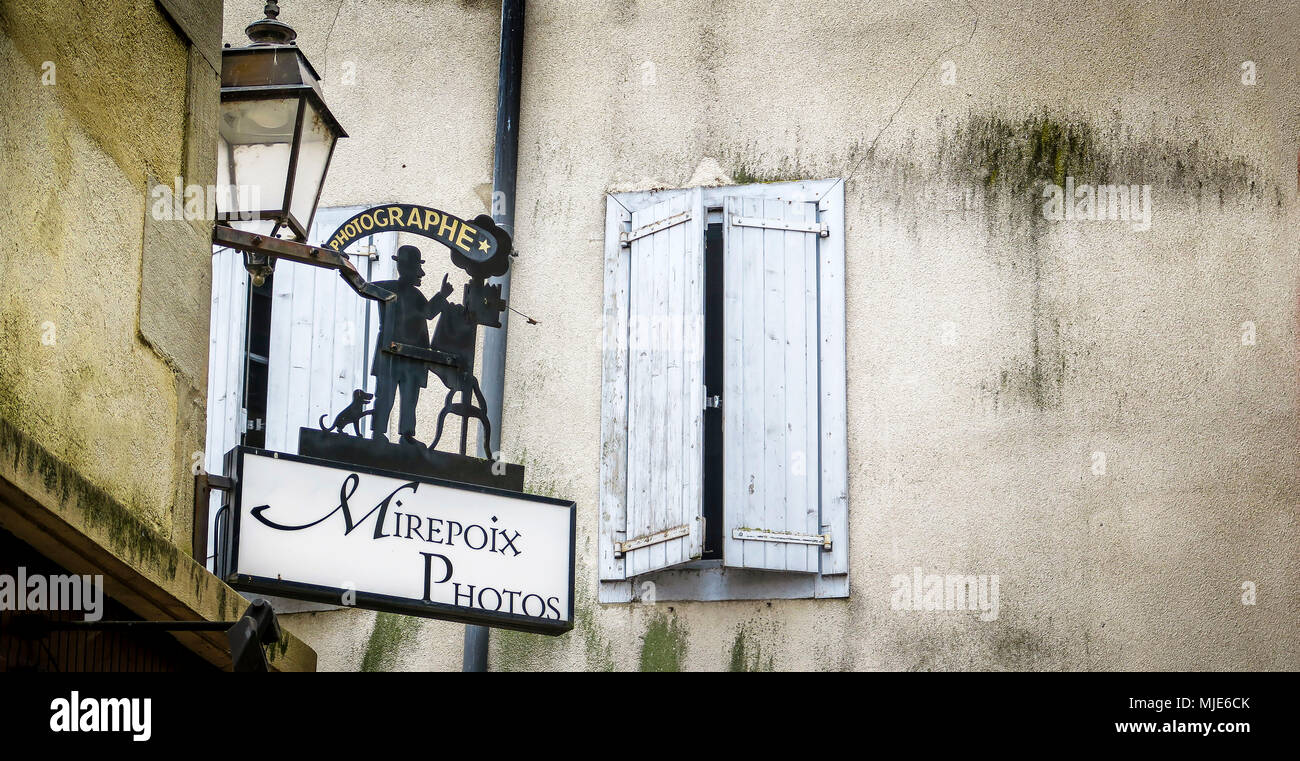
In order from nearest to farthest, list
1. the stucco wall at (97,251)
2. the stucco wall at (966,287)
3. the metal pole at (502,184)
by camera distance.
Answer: the stucco wall at (97,251) → the stucco wall at (966,287) → the metal pole at (502,184)

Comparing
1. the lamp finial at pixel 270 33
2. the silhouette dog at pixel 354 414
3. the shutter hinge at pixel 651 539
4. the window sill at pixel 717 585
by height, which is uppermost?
the lamp finial at pixel 270 33

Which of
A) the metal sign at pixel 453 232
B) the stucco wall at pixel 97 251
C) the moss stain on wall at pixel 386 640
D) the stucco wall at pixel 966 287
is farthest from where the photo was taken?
the moss stain on wall at pixel 386 640

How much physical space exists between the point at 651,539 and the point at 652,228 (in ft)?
4.94

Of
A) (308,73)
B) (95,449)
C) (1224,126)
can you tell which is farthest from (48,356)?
(1224,126)

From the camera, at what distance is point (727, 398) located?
7.63 meters

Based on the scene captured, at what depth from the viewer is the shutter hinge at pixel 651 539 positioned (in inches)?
292

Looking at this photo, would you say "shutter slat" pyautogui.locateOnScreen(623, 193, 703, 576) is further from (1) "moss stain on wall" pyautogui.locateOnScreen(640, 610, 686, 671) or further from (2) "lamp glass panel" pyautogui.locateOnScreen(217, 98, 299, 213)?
(2) "lamp glass panel" pyautogui.locateOnScreen(217, 98, 299, 213)

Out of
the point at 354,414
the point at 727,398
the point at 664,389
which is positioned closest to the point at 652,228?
the point at 664,389

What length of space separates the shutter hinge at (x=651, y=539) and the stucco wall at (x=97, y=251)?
2.94 metres

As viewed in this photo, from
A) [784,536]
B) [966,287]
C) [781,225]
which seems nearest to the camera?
[784,536]

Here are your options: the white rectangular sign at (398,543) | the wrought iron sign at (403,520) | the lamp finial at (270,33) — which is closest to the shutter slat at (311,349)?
the wrought iron sign at (403,520)

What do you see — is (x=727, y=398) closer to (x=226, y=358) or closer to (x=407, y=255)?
(x=407, y=255)

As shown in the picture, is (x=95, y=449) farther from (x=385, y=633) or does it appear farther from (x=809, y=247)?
(x=809, y=247)

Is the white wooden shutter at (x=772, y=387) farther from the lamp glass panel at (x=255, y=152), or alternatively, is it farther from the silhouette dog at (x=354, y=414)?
the lamp glass panel at (x=255, y=152)
